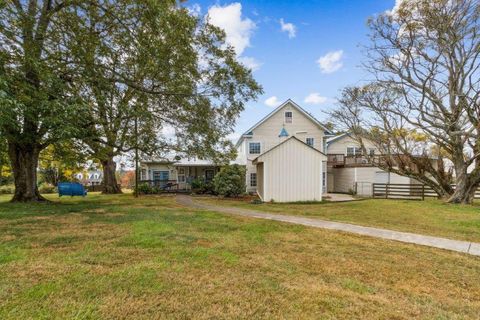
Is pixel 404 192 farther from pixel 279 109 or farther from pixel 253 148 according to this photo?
pixel 253 148

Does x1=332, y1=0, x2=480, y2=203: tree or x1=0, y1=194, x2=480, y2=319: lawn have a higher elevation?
x1=332, y1=0, x2=480, y2=203: tree

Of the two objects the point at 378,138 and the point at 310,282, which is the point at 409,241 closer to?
the point at 310,282

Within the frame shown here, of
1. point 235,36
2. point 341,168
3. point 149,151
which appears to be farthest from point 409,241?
point 341,168

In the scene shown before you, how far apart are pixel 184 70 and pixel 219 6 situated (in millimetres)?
3467

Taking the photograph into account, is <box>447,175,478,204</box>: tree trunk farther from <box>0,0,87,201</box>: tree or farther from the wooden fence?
<box>0,0,87,201</box>: tree

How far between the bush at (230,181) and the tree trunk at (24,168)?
11.0 m

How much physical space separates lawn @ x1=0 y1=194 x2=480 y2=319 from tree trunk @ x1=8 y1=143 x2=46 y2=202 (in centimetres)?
763

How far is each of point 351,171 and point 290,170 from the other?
1196cm

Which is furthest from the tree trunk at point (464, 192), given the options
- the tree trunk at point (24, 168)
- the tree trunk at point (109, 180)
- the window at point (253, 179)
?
the tree trunk at point (109, 180)

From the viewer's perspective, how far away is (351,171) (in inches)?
1077

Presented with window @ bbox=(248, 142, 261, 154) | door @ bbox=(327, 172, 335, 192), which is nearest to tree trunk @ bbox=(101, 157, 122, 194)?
window @ bbox=(248, 142, 261, 154)

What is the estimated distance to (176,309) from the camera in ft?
10.5

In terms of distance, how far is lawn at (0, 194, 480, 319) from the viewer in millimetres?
3260

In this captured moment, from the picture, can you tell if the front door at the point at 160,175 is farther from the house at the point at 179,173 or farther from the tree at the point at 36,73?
the tree at the point at 36,73
